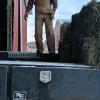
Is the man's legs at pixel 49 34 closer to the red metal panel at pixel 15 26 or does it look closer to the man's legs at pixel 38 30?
the man's legs at pixel 38 30

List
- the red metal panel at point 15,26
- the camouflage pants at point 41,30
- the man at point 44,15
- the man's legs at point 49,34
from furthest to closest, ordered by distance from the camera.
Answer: the red metal panel at point 15,26, the man at point 44,15, the camouflage pants at point 41,30, the man's legs at point 49,34

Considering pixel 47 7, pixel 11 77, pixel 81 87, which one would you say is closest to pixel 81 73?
pixel 81 87

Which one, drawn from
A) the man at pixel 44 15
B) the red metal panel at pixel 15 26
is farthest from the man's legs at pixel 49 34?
the red metal panel at pixel 15 26

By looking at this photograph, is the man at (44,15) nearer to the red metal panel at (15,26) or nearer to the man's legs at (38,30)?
the man's legs at (38,30)

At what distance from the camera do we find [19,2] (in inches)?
378

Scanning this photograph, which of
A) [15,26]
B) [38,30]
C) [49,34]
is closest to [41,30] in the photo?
[38,30]

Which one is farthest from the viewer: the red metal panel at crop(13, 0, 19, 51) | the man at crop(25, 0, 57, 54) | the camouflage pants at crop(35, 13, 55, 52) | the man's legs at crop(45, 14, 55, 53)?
the red metal panel at crop(13, 0, 19, 51)

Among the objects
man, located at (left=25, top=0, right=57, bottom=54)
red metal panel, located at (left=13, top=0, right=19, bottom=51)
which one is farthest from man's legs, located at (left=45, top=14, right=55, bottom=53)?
red metal panel, located at (left=13, top=0, right=19, bottom=51)

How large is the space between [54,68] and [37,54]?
1497 mm

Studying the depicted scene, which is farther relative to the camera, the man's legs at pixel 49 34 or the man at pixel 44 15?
the man at pixel 44 15

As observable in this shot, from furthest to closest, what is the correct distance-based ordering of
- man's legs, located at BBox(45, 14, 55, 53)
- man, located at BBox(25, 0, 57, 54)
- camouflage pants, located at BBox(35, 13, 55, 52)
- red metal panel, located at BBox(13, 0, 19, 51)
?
red metal panel, located at BBox(13, 0, 19, 51), man, located at BBox(25, 0, 57, 54), camouflage pants, located at BBox(35, 13, 55, 52), man's legs, located at BBox(45, 14, 55, 53)

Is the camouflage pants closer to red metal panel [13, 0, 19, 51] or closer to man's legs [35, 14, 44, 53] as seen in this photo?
man's legs [35, 14, 44, 53]

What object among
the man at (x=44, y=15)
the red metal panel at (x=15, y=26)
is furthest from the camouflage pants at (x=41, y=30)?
the red metal panel at (x=15, y=26)

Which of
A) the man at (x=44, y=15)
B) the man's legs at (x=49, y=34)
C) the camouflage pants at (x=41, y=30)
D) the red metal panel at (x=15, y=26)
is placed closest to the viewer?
the man's legs at (x=49, y=34)
